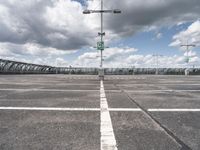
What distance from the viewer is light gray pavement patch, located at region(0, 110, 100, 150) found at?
3.38 meters

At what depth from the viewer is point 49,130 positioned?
4.16 m

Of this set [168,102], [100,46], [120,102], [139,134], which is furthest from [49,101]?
[100,46]

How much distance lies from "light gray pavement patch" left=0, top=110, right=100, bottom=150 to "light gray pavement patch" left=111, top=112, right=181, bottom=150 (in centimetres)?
40

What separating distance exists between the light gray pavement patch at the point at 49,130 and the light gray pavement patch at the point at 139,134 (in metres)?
0.40

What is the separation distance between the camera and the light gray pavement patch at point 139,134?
3.34 m

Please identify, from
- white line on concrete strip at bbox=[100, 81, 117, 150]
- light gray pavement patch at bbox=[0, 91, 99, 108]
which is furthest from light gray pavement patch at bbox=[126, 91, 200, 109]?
white line on concrete strip at bbox=[100, 81, 117, 150]

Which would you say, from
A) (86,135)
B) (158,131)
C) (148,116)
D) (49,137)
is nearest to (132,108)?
(148,116)

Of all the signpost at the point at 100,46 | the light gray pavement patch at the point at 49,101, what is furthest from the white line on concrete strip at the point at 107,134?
the signpost at the point at 100,46

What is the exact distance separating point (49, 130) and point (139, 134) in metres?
1.61

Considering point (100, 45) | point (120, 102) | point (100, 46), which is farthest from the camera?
point (100, 45)

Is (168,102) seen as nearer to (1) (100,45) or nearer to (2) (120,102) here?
(2) (120,102)

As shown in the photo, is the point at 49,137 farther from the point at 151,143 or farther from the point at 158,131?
the point at 158,131

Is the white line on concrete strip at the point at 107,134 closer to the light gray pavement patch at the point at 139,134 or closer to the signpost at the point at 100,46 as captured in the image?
the light gray pavement patch at the point at 139,134

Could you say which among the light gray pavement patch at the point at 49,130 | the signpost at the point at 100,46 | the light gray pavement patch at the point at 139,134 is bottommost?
the light gray pavement patch at the point at 139,134
